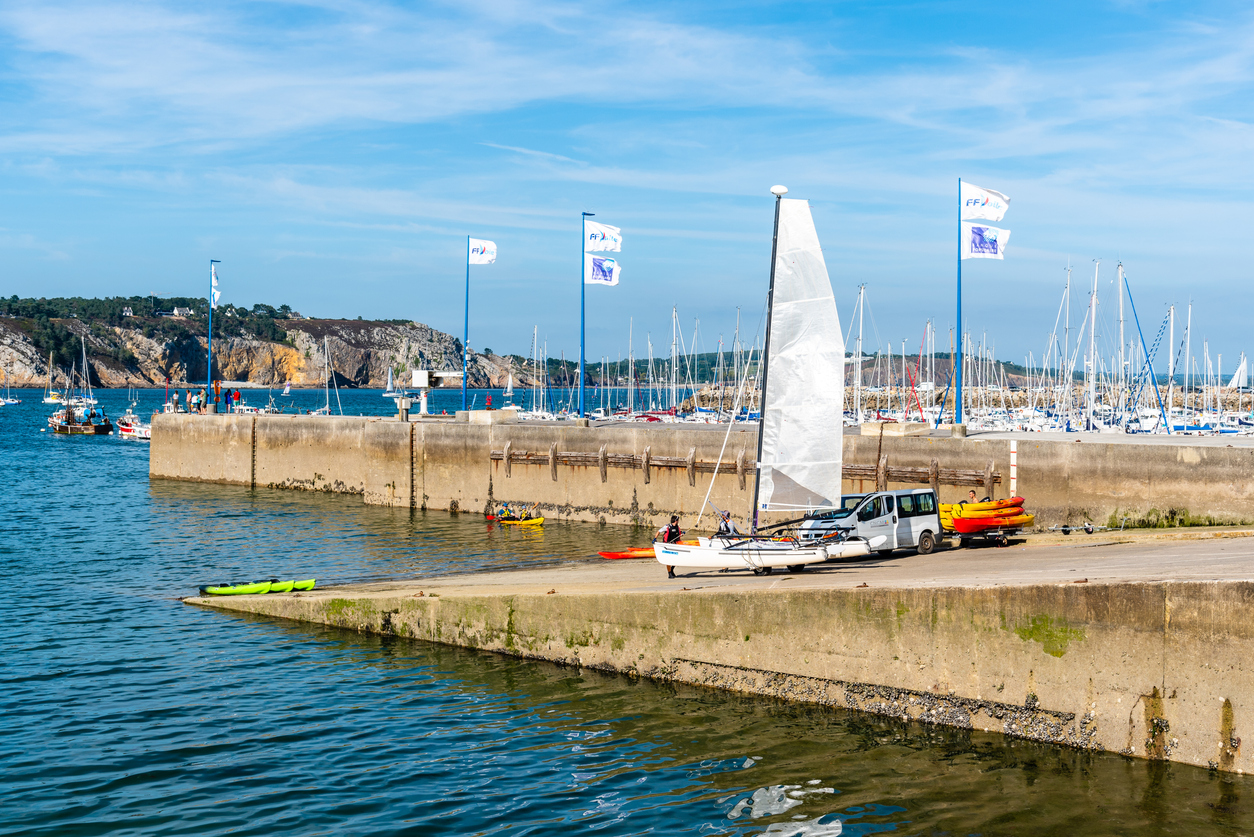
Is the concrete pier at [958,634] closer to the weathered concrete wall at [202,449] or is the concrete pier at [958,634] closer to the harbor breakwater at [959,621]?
the harbor breakwater at [959,621]

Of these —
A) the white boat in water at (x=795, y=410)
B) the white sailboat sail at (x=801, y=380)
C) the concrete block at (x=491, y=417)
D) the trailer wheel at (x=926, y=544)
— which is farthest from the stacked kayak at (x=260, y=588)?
the concrete block at (x=491, y=417)

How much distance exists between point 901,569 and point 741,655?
15.9 feet

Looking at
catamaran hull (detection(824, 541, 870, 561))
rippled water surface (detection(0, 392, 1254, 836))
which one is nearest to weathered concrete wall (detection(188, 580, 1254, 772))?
rippled water surface (detection(0, 392, 1254, 836))

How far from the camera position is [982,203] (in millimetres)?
35625

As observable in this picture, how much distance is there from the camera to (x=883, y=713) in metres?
16.7

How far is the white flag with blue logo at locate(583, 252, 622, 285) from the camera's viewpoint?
159 ft

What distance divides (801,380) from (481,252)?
3681 centimetres

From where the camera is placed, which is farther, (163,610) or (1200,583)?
(163,610)

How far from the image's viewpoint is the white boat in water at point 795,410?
2158 centimetres

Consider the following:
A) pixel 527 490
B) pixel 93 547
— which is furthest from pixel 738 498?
pixel 93 547

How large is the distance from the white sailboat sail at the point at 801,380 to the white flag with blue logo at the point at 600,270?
2695cm

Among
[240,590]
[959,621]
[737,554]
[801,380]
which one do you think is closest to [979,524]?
[801,380]

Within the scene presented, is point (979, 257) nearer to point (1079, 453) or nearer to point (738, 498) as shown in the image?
point (1079, 453)

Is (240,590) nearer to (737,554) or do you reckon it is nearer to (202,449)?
(737,554)
